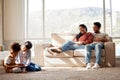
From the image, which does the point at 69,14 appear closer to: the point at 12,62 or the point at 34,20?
the point at 34,20

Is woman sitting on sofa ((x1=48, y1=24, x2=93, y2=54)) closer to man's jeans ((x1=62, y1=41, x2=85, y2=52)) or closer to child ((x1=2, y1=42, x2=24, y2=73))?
man's jeans ((x1=62, y1=41, x2=85, y2=52))

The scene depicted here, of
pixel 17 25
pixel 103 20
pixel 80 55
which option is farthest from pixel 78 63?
pixel 17 25

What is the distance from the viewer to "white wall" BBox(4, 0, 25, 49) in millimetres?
6902

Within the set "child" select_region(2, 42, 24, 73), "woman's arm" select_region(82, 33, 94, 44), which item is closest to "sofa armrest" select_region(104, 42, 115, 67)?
"woman's arm" select_region(82, 33, 94, 44)

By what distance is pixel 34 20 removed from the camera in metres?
6.98

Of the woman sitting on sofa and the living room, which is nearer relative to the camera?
the woman sitting on sofa

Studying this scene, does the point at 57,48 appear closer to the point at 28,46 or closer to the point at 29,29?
the point at 28,46

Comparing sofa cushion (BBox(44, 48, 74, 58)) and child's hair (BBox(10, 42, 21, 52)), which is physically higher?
child's hair (BBox(10, 42, 21, 52))

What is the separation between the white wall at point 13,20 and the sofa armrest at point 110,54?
8.84ft

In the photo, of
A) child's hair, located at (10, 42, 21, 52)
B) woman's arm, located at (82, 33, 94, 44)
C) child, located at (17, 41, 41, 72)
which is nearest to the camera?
child's hair, located at (10, 42, 21, 52)

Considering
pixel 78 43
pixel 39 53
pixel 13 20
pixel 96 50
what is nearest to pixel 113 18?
pixel 78 43

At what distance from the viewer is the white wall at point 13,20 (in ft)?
22.6

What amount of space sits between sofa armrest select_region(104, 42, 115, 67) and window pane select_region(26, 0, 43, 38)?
2.39 metres

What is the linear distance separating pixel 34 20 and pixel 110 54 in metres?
2.69
